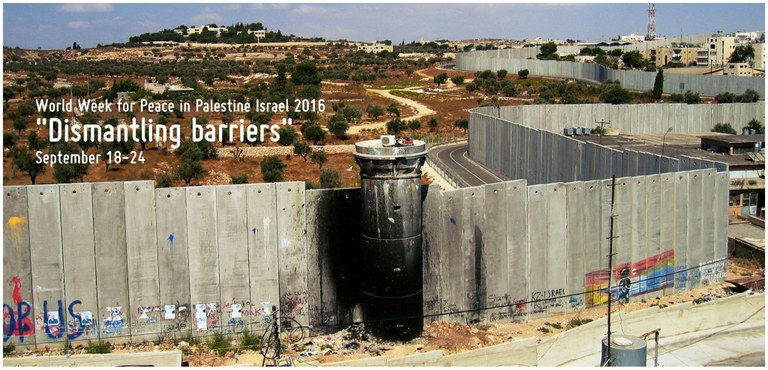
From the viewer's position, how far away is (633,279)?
20844 millimetres

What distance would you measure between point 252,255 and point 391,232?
3089 mm

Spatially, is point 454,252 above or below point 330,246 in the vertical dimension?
below

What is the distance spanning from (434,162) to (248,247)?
35.0m

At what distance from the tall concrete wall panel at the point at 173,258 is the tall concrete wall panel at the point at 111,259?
28.2 inches

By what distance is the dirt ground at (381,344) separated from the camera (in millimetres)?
16625

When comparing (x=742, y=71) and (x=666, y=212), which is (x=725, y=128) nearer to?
(x=666, y=212)

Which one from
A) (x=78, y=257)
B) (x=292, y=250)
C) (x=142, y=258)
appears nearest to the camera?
(x=78, y=257)

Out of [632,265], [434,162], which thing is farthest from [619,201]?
[434,162]

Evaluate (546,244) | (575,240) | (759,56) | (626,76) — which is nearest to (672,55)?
(759,56)

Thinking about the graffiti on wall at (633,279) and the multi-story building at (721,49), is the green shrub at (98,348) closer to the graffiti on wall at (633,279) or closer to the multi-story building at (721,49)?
the graffiti on wall at (633,279)

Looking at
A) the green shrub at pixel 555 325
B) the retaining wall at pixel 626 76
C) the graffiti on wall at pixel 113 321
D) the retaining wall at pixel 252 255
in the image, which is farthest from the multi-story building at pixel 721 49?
the graffiti on wall at pixel 113 321

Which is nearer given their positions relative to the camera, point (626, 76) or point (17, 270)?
point (17, 270)

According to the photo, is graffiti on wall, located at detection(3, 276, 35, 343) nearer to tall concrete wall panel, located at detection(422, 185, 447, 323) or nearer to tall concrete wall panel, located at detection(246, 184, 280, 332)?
tall concrete wall panel, located at detection(246, 184, 280, 332)

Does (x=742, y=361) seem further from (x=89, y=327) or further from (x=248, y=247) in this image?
(x=89, y=327)
